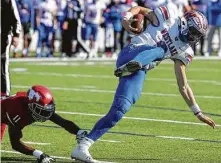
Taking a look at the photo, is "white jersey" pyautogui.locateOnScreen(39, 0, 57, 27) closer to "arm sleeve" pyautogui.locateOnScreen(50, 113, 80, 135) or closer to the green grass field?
the green grass field

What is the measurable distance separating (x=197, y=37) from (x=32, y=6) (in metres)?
16.3

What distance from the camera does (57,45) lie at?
30.1 meters

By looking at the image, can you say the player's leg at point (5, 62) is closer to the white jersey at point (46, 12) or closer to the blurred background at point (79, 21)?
the blurred background at point (79, 21)

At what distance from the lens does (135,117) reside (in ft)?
37.6

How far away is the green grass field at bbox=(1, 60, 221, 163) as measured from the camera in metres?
8.54

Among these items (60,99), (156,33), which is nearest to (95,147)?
(156,33)

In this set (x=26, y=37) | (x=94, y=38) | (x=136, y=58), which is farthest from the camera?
(x=94, y=38)

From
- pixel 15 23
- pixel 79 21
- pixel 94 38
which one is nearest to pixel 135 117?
pixel 15 23

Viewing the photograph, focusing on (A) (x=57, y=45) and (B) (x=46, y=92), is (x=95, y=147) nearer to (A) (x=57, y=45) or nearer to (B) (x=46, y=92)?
(B) (x=46, y=92)

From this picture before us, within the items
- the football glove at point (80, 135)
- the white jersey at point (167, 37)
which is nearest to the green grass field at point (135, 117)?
the football glove at point (80, 135)

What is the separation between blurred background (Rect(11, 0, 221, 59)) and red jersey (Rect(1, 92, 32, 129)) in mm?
15413

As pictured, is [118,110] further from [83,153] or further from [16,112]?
[16,112]

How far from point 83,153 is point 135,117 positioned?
3.80 m

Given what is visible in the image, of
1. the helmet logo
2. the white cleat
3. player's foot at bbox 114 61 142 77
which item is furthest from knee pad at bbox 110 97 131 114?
the helmet logo
